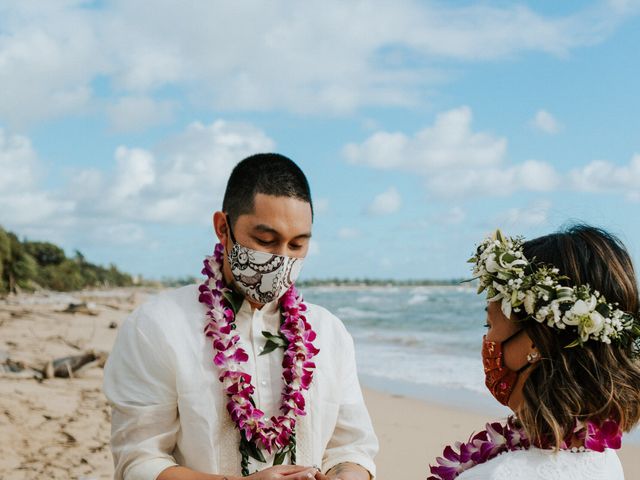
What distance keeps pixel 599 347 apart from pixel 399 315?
107 ft

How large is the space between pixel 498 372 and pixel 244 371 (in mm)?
1064

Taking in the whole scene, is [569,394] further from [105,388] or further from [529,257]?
[105,388]

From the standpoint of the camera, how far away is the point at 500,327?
2.60 meters

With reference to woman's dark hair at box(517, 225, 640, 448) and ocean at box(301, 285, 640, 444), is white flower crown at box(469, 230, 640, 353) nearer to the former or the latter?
woman's dark hair at box(517, 225, 640, 448)

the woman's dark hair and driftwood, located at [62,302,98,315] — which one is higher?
the woman's dark hair

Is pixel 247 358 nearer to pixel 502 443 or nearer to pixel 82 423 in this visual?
pixel 502 443

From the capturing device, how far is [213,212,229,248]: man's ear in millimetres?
3273

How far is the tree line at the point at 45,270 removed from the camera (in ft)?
104

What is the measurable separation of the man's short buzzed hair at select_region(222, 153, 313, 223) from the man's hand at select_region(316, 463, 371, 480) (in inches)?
41.9

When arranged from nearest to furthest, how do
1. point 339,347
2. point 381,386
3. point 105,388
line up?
1. point 105,388
2. point 339,347
3. point 381,386

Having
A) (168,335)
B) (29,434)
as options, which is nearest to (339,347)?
(168,335)

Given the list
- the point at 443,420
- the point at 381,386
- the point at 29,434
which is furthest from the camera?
the point at 381,386

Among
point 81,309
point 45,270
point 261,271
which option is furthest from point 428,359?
point 45,270

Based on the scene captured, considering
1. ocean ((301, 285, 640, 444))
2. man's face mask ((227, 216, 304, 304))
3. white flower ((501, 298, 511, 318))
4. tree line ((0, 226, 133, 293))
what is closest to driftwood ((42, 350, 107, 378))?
ocean ((301, 285, 640, 444))
